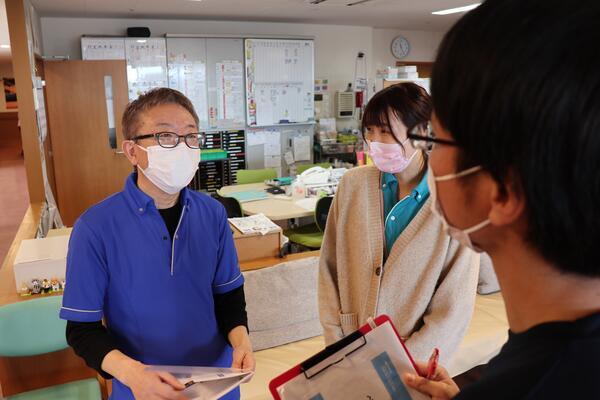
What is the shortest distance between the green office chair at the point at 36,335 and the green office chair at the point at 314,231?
213cm

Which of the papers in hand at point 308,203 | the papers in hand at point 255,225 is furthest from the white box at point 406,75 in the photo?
the papers in hand at point 255,225

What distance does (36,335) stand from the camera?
2199 millimetres

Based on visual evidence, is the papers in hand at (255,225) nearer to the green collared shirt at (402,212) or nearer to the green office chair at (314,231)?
the green office chair at (314,231)

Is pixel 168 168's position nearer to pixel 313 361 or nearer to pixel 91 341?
pixel 91 341

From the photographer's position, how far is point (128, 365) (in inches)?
47.4

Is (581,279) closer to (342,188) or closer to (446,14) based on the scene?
(342,188)

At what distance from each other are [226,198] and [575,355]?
12.9 feet

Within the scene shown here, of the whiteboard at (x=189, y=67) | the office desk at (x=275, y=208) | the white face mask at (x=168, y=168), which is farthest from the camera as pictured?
the whiteboard at (x=189, y=67)

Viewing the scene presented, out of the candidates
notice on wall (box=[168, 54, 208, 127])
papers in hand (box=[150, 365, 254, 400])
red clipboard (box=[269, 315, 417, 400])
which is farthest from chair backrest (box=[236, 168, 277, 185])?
red clipboard (box=[269, 315, 417, 400])

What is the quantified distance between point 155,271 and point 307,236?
3.09 m

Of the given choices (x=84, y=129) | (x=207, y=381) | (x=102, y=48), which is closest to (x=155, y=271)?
(x=207, y=381)

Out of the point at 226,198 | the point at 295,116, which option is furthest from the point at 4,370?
the point at 295,116

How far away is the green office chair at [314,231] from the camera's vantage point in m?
4.09

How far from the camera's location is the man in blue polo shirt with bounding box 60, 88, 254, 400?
127cm
